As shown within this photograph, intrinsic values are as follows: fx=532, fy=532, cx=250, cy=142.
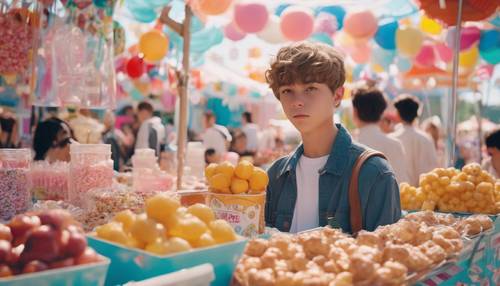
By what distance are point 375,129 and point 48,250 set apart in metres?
3.93

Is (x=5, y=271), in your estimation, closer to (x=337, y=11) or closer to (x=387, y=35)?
(x=337, y=11)

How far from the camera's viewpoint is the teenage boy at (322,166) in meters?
2.17

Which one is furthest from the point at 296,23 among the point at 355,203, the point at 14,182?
the point at 14,182

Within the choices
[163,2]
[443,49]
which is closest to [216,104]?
[443,49]

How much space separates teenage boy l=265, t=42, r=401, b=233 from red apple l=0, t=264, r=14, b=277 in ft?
4.29

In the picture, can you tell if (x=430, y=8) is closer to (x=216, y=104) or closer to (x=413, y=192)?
(x=413, y=192)

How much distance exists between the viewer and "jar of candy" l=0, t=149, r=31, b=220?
221 centimetres

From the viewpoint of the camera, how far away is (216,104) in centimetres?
1351

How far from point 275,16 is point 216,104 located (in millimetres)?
7216

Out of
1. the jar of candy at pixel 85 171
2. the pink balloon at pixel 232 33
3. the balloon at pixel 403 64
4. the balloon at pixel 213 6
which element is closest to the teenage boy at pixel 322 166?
the jar of candy at pixel 85 171

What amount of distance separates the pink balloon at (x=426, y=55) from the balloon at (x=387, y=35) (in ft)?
3.67

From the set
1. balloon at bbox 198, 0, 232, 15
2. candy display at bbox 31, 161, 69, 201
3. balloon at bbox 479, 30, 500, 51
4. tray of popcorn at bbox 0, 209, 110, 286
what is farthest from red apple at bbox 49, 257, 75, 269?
balloon at bbox 479, 30, 500, 51

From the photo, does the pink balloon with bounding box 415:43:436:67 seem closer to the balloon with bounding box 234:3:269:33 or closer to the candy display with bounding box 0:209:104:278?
the balloon with bounding box 234:3:269:33

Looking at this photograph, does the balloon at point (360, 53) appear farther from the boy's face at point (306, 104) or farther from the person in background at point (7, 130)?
the boy's face at point (306, 104)
